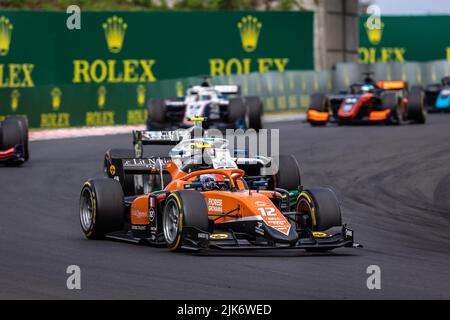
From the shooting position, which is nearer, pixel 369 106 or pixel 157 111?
pixel 157 111

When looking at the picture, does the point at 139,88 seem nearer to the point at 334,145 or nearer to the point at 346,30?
the point at 334,145

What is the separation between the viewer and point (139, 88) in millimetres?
35906

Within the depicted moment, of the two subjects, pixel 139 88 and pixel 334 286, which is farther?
pixel 139 88

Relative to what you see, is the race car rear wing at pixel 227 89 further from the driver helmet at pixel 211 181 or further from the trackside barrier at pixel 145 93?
the driver helmet at pixel 211 181

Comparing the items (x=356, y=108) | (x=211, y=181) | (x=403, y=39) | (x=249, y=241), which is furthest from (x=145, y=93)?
(x=249, y=241)

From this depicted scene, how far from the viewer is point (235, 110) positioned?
31891 mm

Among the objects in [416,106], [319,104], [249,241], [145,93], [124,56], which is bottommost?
[249,241]

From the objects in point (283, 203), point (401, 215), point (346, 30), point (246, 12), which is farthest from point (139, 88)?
point (283, 203)

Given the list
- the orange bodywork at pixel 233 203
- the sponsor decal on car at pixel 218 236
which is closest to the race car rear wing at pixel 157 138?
the orange bodywork at pixel 233 203

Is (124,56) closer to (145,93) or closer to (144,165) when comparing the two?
(145,93)

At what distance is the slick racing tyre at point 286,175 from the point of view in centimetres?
1562

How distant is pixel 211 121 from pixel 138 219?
1798 cm

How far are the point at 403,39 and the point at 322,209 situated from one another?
39434 mm
